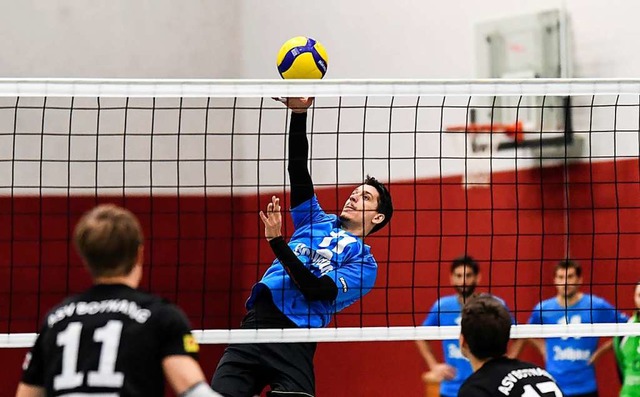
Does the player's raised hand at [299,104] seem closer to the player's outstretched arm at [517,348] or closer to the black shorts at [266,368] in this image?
the black shorts at [266,368]

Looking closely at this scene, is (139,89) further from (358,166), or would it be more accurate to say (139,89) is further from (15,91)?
(358,166)

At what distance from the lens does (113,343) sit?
334 cm

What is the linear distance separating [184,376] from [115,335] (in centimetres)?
24

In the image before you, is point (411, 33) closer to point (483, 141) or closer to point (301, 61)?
point (483, 141)

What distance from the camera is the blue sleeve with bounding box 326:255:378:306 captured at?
5.54 m

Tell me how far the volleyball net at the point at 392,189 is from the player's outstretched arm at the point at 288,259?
1.67 m

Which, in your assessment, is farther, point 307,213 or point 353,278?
point 307,213

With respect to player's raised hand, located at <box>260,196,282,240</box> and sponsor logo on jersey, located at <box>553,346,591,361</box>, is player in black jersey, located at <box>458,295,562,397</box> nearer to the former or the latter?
player's raised hand, located at <box>260,196,282,240</box>

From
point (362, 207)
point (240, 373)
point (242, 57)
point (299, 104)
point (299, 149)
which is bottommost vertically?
point (240, 373)

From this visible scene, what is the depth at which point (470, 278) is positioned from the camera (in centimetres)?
909

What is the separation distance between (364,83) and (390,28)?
6.38 metres

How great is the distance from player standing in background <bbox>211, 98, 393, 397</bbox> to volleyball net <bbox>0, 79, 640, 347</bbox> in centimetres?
135

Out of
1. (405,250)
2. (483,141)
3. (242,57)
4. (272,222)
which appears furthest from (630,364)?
(242,57)

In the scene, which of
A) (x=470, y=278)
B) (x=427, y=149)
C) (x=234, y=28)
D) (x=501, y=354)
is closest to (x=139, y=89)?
(x=501, y=354)
